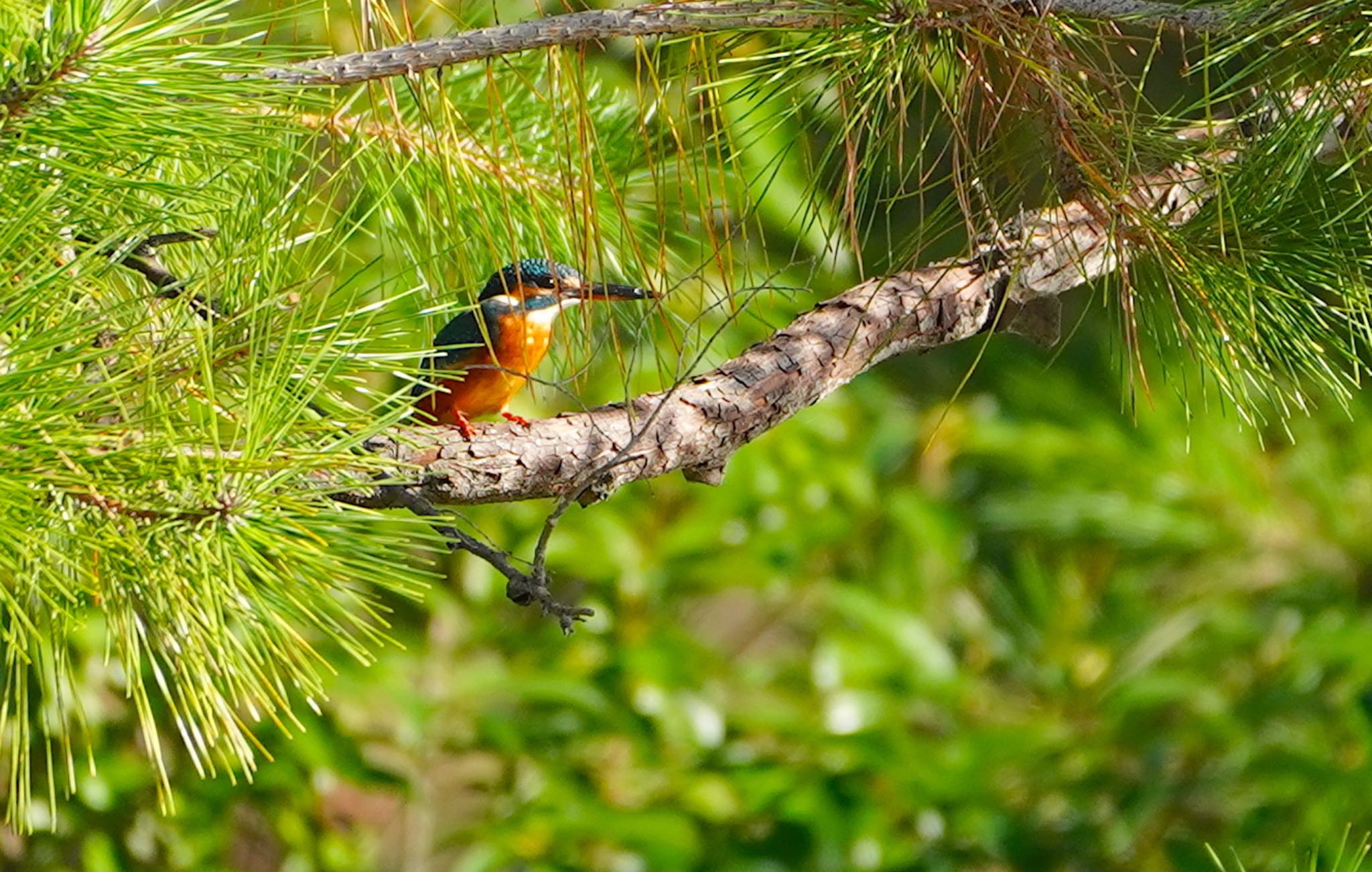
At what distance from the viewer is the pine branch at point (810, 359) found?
80 cm

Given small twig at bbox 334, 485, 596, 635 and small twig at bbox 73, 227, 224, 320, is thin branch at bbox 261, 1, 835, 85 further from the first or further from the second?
small twig at bbox 334, 485, 596, 635

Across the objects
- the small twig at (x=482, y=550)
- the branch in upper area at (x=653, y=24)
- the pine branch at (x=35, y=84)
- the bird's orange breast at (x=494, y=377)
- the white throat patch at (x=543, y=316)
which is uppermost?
the pine branch at (x=35, y=84)

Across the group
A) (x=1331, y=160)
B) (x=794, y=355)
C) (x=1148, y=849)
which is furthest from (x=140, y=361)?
(x=1148, y=849)

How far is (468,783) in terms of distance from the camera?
192cm

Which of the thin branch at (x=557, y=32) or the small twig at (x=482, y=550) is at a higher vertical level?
the thin branch at (x=557, y=32)

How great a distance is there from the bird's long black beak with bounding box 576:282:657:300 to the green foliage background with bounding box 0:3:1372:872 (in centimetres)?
10

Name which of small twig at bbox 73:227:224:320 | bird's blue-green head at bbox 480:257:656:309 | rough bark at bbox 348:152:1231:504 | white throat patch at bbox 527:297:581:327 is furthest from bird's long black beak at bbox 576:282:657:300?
white throat patch at bbox 527:297:581:327

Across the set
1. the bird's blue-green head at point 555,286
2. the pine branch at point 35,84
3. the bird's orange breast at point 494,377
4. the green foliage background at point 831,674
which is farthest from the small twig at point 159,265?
the bird's orange breast at point 494,377

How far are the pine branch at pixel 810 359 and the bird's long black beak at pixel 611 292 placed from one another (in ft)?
0.55

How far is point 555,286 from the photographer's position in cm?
91

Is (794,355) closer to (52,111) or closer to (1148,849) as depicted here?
(52,111)

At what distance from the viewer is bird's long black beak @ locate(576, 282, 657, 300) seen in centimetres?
105

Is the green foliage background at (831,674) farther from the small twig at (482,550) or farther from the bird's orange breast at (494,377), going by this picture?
the small twig at (482,550)

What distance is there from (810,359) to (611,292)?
0.26 meters
